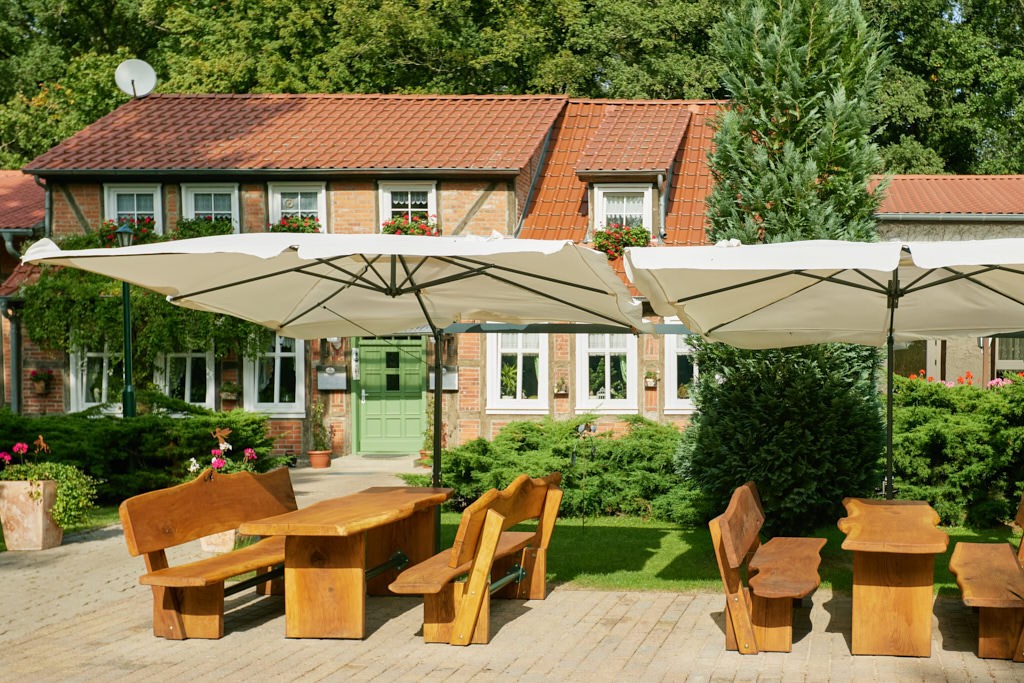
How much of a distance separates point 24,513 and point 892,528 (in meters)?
7.46

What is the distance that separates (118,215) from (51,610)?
14.2m

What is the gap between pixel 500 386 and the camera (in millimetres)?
19938

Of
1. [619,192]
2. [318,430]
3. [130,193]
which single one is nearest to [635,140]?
[619,192]

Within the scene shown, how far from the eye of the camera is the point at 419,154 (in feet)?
67.9

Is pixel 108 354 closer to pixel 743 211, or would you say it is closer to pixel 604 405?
pixel 604 405

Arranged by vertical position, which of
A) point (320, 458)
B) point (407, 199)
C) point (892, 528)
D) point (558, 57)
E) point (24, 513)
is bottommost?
point (320, 458)

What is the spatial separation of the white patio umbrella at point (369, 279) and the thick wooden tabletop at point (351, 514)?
3.24 feet

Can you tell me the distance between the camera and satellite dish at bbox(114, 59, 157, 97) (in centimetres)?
2345

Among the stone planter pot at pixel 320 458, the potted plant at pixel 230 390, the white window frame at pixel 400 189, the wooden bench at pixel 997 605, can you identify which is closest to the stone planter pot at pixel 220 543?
the wooden bench at pixel 997 605

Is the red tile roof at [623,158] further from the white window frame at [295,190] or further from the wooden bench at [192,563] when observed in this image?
the wooden bench at [192,563]

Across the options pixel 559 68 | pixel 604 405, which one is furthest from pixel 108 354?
pixel 559 68

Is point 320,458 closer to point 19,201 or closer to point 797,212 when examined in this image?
point 19,201

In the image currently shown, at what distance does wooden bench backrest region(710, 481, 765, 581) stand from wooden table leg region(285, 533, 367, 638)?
6.64ft

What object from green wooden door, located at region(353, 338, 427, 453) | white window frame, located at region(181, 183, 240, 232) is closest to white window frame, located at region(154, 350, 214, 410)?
white window frame, located at region(181, 183, 240, 232)
